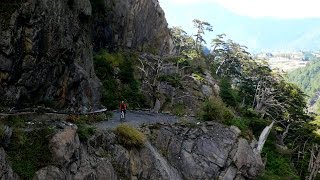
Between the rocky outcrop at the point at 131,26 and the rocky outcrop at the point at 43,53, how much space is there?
958cm

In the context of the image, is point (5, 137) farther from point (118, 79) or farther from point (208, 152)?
point (118, 79)

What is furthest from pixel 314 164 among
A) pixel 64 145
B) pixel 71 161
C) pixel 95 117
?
pixel 64 145

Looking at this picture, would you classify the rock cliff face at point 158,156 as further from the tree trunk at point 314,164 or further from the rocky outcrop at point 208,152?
the tree trunk at point 314,164

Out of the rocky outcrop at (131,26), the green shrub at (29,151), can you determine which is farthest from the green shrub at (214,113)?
the rocky outcrop at (131,26)

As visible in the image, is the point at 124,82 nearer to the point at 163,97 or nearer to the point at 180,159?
the point at 163,97

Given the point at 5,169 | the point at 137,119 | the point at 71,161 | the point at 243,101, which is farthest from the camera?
the point at 243,101

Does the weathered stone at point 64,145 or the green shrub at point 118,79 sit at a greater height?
the green shrub at point 118,79

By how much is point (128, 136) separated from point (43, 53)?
18.6ft

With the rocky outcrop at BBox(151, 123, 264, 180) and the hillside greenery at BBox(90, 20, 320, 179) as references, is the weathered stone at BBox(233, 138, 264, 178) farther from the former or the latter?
the hillside greenery at BBox(90, 20, 320, 179)

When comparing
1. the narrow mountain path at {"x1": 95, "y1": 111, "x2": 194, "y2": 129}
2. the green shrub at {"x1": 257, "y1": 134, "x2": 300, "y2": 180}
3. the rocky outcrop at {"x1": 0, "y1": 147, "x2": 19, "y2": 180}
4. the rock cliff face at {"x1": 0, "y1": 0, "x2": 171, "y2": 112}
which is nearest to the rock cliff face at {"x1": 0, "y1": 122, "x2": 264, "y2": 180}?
the rocky outcrop at {"x1": 0, "y1": 147, "x2": 19, "y2": 180}

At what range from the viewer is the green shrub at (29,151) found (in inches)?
599

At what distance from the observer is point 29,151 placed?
1583 centimetres

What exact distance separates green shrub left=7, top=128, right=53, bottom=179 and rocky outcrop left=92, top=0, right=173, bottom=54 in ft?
62.3

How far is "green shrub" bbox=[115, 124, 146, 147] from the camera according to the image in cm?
1988
